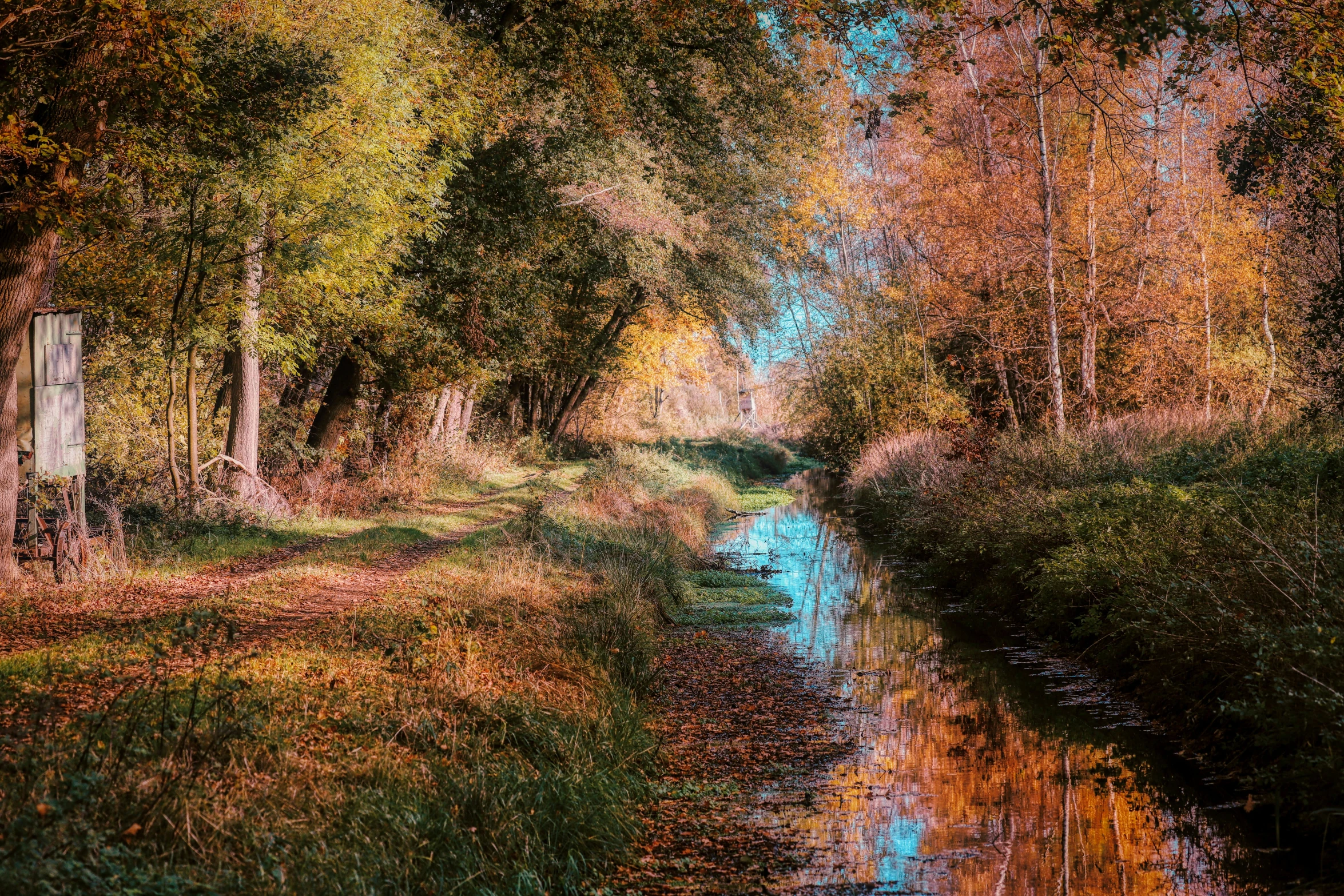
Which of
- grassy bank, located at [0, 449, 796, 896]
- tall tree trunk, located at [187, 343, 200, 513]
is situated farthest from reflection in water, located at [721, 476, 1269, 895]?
tall tree trunk, located at [187, 343, 200, 513]

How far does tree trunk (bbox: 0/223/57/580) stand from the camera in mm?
8969

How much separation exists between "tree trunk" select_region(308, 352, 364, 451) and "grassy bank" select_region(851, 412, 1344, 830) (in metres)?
10.7

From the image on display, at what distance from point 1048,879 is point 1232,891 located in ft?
2.92

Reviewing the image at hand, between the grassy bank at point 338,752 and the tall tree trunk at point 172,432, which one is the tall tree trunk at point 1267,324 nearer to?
the grassy bank at point 338,752

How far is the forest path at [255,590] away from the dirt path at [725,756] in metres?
3.24

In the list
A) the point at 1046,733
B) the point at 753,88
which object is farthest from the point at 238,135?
the point at 1046,733

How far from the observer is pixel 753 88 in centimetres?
1619

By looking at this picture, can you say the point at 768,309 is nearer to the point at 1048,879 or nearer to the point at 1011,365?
the point at 1011,365

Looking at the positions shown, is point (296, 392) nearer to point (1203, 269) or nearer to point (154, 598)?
point (154, 598)

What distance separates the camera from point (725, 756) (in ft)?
23.5

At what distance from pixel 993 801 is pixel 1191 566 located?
2.92m

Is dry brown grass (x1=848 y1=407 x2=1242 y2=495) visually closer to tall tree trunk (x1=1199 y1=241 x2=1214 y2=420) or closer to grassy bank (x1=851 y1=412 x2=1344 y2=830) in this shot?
grassy bank (x1=851 y1=412 x2=1344 y2=830)

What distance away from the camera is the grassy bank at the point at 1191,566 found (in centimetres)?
564

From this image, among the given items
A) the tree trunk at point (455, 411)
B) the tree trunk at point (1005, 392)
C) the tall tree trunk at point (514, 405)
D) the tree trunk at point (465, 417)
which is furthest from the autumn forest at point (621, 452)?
the tall tree trunk at point (514, 405)
